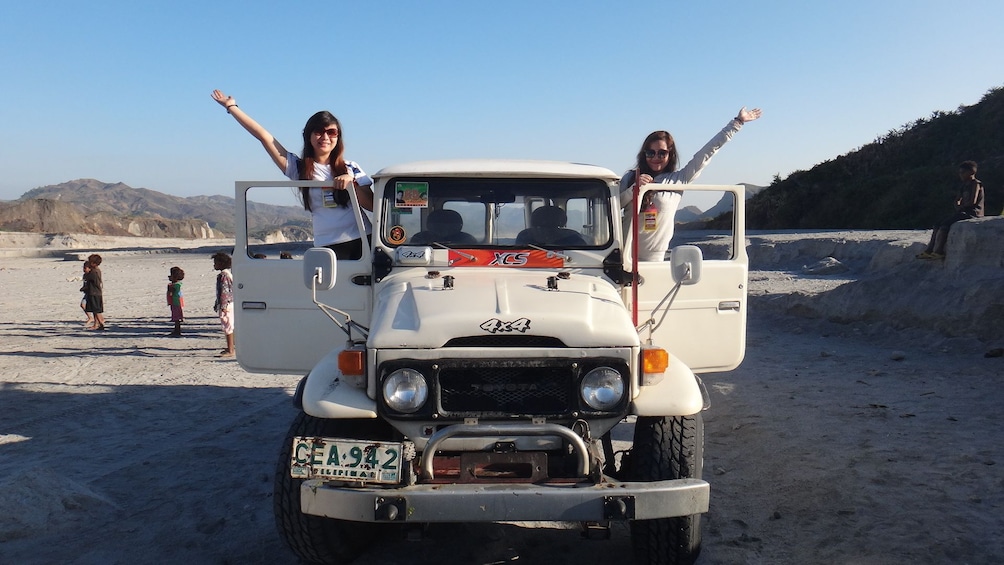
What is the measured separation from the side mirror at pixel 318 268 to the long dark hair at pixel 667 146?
8.75 feet

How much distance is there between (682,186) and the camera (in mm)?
4391

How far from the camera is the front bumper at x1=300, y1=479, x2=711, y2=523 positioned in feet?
10.1

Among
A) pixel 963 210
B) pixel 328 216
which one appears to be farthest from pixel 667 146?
pixel 963 210

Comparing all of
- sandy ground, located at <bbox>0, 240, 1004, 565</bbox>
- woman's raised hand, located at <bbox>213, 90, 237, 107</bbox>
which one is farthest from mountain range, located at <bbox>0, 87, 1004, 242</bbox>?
woman's raised hand, located at <bbox>213, 90, 237, 107</bbox>

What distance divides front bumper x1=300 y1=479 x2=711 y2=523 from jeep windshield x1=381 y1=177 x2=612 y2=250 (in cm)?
181

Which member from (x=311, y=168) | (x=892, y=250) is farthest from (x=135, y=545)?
(x=892, y=250)

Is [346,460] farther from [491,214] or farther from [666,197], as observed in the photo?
[666,197]

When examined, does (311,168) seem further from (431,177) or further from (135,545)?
(135,545)

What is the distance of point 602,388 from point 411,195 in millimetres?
1860

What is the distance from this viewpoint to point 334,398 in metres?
3.44

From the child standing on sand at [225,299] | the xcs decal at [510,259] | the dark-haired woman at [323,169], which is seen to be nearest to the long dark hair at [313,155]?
the dark-haired woman at [323,169]

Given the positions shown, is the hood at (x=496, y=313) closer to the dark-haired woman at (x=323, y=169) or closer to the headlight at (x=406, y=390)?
the headlight at (x=406, y=390)

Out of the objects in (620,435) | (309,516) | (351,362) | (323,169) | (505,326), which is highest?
(323,169)

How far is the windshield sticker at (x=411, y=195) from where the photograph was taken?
15.1 ft
